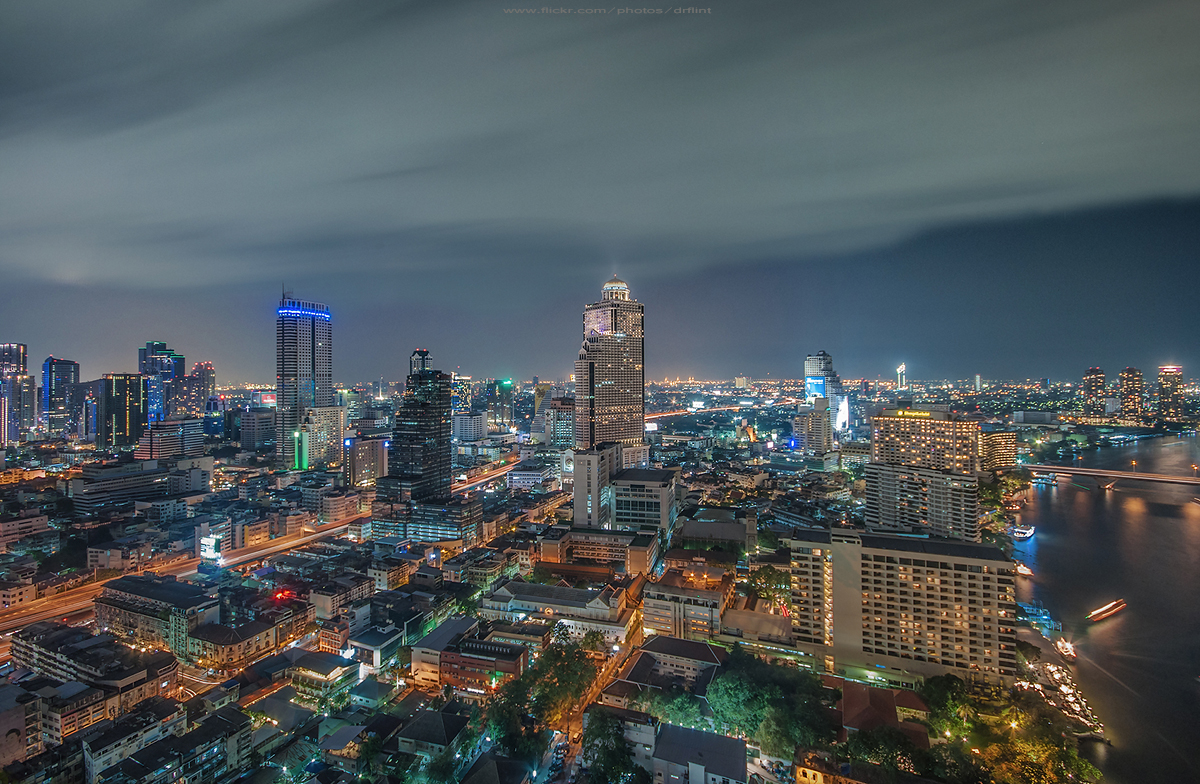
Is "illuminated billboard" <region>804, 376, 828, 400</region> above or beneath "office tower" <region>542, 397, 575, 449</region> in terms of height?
above

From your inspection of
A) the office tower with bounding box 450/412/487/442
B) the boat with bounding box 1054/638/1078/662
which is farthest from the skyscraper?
the boat with bounding box 1054/638/1078/662

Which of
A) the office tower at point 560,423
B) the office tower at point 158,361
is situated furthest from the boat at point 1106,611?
the office tower at point 158,361

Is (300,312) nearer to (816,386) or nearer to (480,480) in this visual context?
(480,480)

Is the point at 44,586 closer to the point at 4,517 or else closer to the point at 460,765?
the point at 4,517

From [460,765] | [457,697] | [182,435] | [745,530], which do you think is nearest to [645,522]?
[745,530]

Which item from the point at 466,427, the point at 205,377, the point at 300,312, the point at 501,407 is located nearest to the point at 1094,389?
the point at 501,407

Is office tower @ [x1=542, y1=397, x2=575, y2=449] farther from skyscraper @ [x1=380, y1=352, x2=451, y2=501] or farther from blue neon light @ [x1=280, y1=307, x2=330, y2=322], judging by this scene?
blue neon light @ [x1=280, y1=307, x2=330, y2=322]
